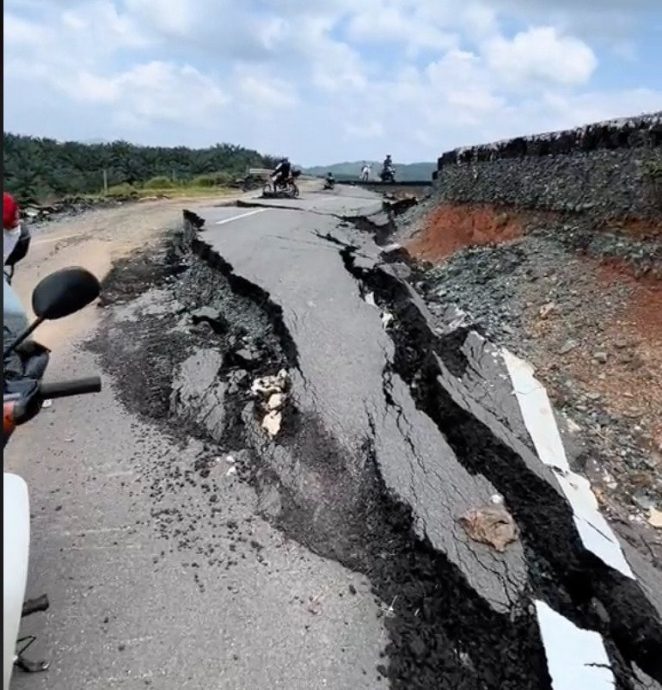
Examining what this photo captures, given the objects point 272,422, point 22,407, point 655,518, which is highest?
point 22,407

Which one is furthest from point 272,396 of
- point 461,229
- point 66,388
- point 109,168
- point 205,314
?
point 109,168

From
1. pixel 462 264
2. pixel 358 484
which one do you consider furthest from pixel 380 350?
pixel 462 264

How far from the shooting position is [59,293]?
176 cm

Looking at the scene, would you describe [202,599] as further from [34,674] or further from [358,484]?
[358,484]

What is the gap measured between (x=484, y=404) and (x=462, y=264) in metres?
4.18

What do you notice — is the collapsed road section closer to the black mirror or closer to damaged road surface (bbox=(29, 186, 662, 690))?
damaged road surface (bbox=(29, 186, 662, 690))

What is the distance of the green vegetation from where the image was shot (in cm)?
1952

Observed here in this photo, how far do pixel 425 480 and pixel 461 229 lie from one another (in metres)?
7.27

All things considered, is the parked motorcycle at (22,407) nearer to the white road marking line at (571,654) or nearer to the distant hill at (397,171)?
the white road marking line at (571,654)

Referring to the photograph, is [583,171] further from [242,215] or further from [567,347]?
[242,215]

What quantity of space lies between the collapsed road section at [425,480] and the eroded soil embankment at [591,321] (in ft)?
0.97

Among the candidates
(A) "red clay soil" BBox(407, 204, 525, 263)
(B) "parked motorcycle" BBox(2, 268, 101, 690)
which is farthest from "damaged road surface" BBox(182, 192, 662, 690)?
(A) "red clay soil" BBox(407, 204, 525, 263)

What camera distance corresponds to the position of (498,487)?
3371 millimetres

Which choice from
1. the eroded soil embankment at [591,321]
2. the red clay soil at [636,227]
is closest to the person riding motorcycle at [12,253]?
the eroded soil embankment at [591,321]
